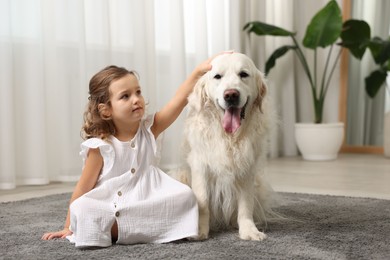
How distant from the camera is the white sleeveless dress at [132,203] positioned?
5.78 ft

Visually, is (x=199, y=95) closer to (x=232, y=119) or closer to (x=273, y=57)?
(x=232, y=119)

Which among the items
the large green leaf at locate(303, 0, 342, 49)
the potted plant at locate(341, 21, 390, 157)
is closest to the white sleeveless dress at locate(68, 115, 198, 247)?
the large green leaf at locate(303, 0, 342, 49)

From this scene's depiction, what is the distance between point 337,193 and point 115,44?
187 centimetres

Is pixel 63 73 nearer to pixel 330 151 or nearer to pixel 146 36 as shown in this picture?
pixel 146 36

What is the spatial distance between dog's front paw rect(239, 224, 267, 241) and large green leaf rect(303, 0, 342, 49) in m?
3.36

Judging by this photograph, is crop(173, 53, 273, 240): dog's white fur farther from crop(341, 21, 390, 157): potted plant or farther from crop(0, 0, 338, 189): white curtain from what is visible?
crop(341, 21, 390, 157): potted plant

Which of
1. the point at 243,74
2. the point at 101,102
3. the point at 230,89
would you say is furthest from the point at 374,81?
the point at 101,102

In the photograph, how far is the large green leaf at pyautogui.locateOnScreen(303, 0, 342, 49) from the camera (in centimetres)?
478

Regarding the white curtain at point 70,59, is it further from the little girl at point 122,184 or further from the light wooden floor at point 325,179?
the little girl at point 122,184

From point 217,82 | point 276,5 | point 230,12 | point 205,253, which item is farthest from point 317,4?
point 205,253

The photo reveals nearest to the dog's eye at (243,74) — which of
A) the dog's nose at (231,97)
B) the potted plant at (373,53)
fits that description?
the dog's nose at (231,97)

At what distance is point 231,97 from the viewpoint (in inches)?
70.6

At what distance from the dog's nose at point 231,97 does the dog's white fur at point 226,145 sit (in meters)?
0.04

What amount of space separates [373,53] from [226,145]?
12.1 ft
